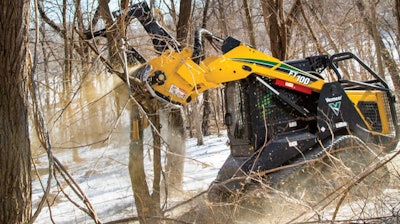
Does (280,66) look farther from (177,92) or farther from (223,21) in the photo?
(223,21)

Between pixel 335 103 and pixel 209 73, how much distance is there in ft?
6.73

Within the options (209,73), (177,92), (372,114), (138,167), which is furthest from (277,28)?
(138,167)

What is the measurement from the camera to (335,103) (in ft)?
20.4

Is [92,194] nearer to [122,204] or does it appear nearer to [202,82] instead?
[122,204]

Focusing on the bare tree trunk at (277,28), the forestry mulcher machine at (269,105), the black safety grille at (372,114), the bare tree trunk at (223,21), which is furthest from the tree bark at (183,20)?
the bare tree trunk at (223,21)

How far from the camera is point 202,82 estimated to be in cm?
570

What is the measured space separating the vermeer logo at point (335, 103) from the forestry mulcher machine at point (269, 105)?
15mm

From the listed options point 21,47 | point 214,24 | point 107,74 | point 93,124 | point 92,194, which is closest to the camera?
point 21,47

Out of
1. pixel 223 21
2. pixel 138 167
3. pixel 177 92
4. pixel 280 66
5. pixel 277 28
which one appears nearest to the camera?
pixel 138 167

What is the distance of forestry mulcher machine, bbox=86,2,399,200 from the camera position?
18.1 ft

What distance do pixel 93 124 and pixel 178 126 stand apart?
5.88 ft

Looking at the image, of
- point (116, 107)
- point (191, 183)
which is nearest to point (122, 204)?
point (191, 183)

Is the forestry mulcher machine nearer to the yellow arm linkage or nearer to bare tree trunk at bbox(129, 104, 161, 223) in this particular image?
the yellow arm linkage

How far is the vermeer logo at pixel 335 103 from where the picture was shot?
20.3 ft
